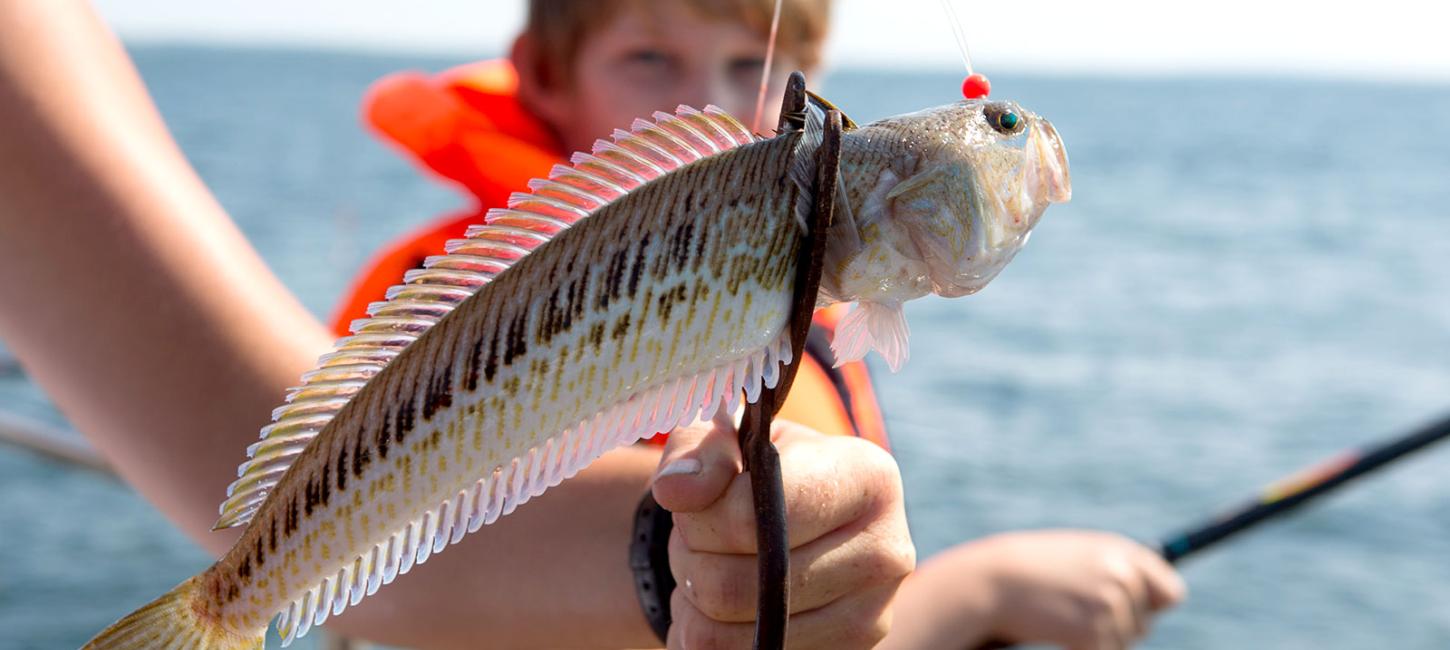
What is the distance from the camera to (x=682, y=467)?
4.98ft

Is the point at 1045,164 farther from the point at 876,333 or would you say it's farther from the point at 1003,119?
the point at 876,333

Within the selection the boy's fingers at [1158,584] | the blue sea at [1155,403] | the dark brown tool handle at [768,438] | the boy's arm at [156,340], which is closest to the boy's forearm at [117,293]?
the boy's arm at [156,340]

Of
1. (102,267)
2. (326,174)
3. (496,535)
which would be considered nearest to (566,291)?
(496,535)

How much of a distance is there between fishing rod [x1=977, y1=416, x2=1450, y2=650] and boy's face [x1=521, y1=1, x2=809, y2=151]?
223cm

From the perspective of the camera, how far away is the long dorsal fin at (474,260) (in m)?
1.39

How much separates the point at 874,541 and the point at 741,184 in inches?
22.1

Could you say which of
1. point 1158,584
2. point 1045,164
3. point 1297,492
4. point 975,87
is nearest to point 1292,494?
point 1297,492

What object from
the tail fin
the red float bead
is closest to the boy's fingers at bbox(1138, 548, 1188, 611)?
the red float bead

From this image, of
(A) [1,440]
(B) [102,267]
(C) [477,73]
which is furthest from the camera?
(C) [477,73]

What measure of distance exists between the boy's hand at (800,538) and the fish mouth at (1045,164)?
17.2 inches

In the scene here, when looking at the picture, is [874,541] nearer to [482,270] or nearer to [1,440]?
[482,270]

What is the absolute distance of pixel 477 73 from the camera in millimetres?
5500

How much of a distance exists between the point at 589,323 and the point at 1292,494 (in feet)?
13.5

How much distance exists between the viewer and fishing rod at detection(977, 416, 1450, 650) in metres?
4.64
